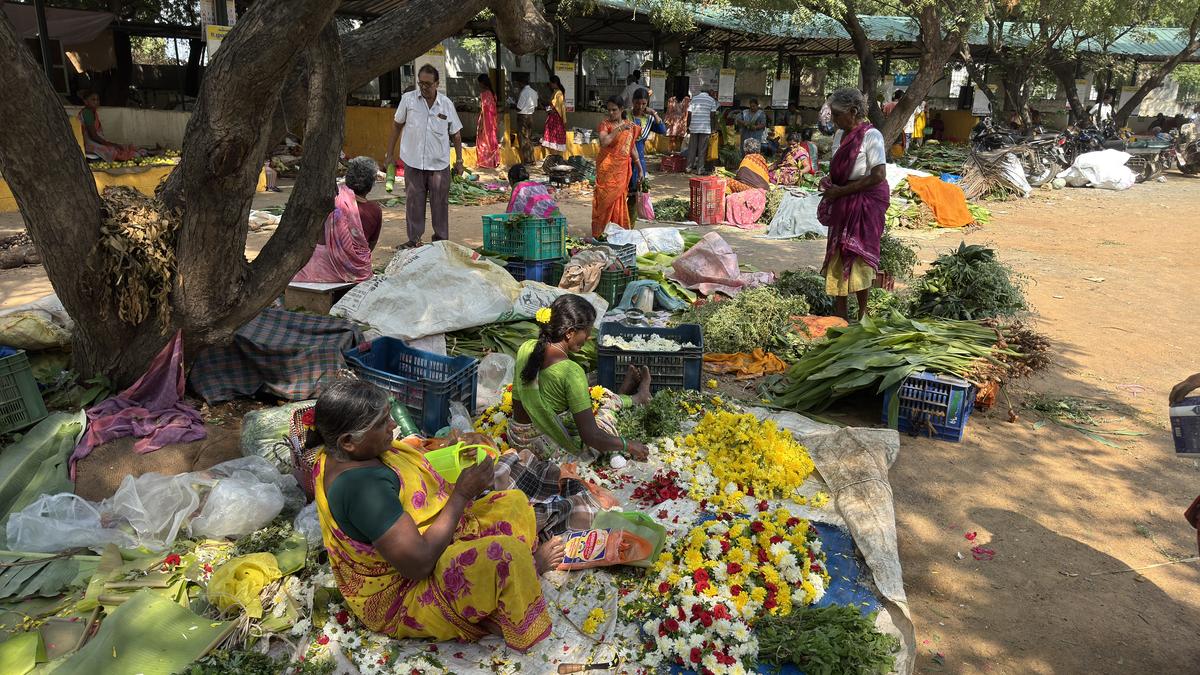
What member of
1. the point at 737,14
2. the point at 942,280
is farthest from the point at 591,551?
the point at 737,14

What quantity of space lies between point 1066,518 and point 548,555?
261 cm

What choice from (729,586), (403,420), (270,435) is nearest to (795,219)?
(403,420)

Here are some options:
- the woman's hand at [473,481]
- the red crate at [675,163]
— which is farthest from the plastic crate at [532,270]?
the red crate at [675,163]

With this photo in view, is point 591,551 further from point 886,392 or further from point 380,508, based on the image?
point 886,392

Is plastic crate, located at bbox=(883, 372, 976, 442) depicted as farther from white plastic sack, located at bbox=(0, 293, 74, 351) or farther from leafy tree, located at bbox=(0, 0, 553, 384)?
white plastic sack, located at bbox=(0, 293, 74, 351)

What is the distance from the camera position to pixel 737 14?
50.0ft

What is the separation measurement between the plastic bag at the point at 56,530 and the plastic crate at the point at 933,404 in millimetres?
4036

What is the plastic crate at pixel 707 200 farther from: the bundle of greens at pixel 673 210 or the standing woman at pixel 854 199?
the standing woman at pixel 854 199

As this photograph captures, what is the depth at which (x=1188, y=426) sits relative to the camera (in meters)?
2.65

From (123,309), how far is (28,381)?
556 mm

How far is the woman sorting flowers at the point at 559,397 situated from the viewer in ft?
12.1

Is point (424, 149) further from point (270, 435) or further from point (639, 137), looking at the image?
point (270, 435)

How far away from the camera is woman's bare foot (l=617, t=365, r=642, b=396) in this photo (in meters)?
4.70

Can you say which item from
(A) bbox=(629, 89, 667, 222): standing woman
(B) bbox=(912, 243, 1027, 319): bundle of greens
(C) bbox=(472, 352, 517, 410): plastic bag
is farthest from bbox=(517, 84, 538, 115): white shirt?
(C) bbox=(472, 352, 517, 410): plastic bag
